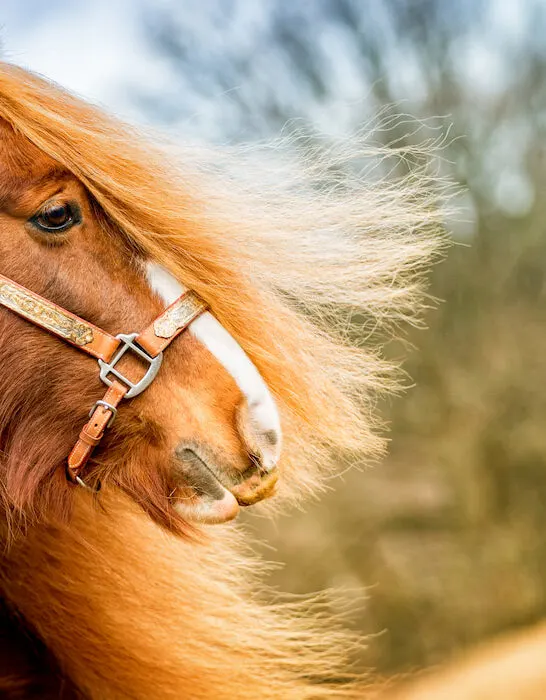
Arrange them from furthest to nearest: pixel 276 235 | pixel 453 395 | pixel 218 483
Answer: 1. pixel 453 395
2. pixel 276 235
3. pixel 218 483

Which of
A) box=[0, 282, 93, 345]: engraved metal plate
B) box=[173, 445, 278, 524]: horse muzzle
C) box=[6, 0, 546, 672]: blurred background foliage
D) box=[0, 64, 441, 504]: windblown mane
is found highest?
box=[6, 0, 546, 672]: blurred background foliage

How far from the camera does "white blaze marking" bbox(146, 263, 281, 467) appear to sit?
1269 millimetres

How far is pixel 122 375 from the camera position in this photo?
1306 millimetres

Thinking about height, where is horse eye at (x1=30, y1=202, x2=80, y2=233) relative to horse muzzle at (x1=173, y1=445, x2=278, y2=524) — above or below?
above

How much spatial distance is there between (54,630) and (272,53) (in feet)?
16.0

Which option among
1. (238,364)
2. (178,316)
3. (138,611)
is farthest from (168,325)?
(138,611)

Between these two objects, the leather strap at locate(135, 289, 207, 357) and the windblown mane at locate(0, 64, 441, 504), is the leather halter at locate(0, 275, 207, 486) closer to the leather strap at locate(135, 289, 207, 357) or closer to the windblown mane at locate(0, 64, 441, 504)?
the leather strap at locate(135, 289, 207, 357)

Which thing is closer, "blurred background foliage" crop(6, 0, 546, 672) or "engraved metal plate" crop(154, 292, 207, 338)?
"engraved metal plate" crop(154, 292, 207, 338)

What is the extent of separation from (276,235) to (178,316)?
0.33 meters

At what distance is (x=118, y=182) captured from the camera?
138 centimetres

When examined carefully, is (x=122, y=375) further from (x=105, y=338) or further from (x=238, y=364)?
(x=238, y=364)

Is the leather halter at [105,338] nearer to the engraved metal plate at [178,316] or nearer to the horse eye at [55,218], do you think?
the engraved metal plate at [178,316]

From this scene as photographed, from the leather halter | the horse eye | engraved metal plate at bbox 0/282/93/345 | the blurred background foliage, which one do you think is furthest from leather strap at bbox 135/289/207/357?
the blurred background foliage

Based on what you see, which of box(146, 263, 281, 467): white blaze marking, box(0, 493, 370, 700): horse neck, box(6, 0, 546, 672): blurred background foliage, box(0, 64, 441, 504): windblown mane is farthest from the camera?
box(6, 0, 546, 672): blurred background foliage
